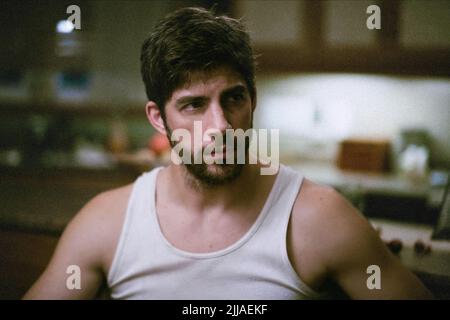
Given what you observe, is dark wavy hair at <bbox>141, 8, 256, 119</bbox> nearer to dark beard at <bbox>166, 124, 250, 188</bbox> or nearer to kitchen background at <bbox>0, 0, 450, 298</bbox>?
dark beard at <bbox>166, 124, 250, 188</bbox>

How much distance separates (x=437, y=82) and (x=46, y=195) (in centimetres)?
157

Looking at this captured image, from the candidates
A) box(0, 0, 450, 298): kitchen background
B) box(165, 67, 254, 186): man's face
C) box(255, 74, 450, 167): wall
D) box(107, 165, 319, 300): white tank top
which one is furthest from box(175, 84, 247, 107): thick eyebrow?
box(255, 74, 450, 167): wall

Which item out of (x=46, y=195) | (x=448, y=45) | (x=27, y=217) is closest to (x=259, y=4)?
(x=448, y=45)

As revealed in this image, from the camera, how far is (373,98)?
6.97ft

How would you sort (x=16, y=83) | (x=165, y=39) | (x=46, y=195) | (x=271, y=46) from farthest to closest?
(x=16, y=83) < (x=271, y=46) < (x=46, y=195) < (x=165, y=39)

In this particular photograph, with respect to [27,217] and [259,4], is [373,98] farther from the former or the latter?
[27,217]

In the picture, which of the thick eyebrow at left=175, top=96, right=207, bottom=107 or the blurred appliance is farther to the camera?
the blurred appliance

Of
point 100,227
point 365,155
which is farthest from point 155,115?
point 365,155

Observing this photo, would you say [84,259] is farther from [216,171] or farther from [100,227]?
[216,171]

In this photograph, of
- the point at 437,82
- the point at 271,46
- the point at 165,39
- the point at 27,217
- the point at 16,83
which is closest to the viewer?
the point at 165,39

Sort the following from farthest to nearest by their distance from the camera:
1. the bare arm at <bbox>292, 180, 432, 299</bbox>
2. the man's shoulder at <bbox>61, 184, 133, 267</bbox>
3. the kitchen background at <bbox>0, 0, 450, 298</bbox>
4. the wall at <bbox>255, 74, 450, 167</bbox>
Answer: the wall at <bbox>255, 74, 450, 167</bbox>
the kitchen background at <bbox>0, 0, 450, 298</bbox>
the man's shoulder at <bbox>61, 184, 133, 267</bbox>
the bare arm at <bbox>292, 180, 432, 299</bbox>

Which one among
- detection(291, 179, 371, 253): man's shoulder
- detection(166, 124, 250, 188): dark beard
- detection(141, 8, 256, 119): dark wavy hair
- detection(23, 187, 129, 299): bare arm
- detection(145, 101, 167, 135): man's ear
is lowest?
detection(23, 187, 129, 299): bare arm

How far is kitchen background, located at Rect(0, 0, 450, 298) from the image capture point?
1.17 m

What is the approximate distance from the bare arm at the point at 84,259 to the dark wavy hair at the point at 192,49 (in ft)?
0.83
